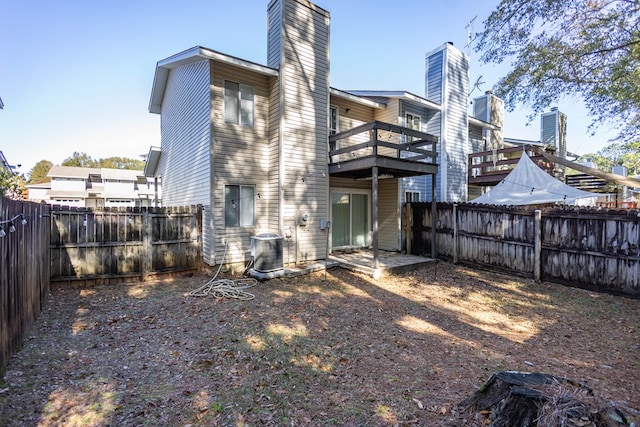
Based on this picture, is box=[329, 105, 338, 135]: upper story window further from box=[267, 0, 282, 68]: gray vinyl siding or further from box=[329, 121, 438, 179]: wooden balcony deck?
box=[267, 0, 282, 68]: gray vinyl siding

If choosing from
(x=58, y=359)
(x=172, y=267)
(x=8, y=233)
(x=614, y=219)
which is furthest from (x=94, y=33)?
(x=614, y=219)

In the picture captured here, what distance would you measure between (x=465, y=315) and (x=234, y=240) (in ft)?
20.4

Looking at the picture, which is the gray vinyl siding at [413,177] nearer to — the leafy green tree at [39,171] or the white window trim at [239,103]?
the white window trim at [239,103]

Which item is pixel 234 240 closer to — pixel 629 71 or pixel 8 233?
pixel 8 233

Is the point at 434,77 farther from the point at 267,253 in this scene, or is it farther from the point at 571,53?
the point at 267,253

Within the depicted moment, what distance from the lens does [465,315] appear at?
19.0ft

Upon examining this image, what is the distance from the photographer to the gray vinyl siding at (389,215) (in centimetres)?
1177

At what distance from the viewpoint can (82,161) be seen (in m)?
67.6

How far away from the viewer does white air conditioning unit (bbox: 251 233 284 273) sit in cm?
796

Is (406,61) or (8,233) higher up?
(406,61)

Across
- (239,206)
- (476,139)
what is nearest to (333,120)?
(239,206)

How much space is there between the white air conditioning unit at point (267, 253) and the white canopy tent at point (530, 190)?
754cm

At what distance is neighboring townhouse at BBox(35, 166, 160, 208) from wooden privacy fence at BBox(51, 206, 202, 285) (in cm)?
2588

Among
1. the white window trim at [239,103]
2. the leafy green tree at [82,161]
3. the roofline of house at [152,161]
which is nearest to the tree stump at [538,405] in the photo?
the white window trim at [239,103]
